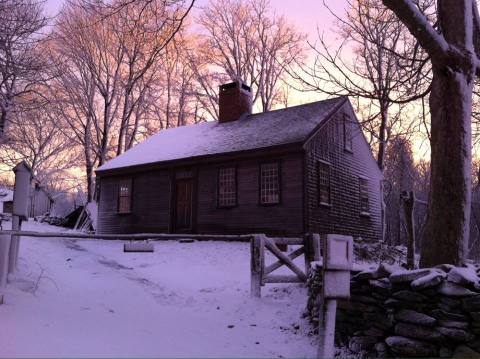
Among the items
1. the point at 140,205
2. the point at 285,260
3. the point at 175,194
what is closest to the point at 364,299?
the point at 285,260

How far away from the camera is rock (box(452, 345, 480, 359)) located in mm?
4922

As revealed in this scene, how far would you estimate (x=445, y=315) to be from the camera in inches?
205

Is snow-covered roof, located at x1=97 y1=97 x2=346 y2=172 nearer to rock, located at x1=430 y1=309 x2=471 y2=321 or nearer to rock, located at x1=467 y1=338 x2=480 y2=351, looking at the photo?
rock, located at x1=430 y1=309 x2=471 y2=321

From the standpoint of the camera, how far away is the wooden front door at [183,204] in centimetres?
2100

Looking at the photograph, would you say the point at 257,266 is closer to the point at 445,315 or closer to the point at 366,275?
the point at 366,275

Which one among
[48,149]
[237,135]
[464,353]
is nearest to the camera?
[464,353]

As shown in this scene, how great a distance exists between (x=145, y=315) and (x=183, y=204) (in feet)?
45.3

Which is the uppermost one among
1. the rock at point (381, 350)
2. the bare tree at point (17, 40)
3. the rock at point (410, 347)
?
the bare tree at point (17, 40)

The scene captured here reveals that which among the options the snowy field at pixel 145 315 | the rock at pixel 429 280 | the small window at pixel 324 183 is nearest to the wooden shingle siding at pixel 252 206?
the small window at pixel 324 183

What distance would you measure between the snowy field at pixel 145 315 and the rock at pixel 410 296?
1.48 metres

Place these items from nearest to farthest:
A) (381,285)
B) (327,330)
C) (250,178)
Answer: (327,330), (381,285), (250,178)

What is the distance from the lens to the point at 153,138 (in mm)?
26953

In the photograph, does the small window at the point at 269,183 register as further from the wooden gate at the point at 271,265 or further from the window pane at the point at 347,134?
the wooden gate at the point at 271,265

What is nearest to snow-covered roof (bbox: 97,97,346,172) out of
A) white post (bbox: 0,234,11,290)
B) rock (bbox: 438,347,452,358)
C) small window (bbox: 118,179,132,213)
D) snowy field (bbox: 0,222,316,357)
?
small window (bbox: 118,179,132,213)
